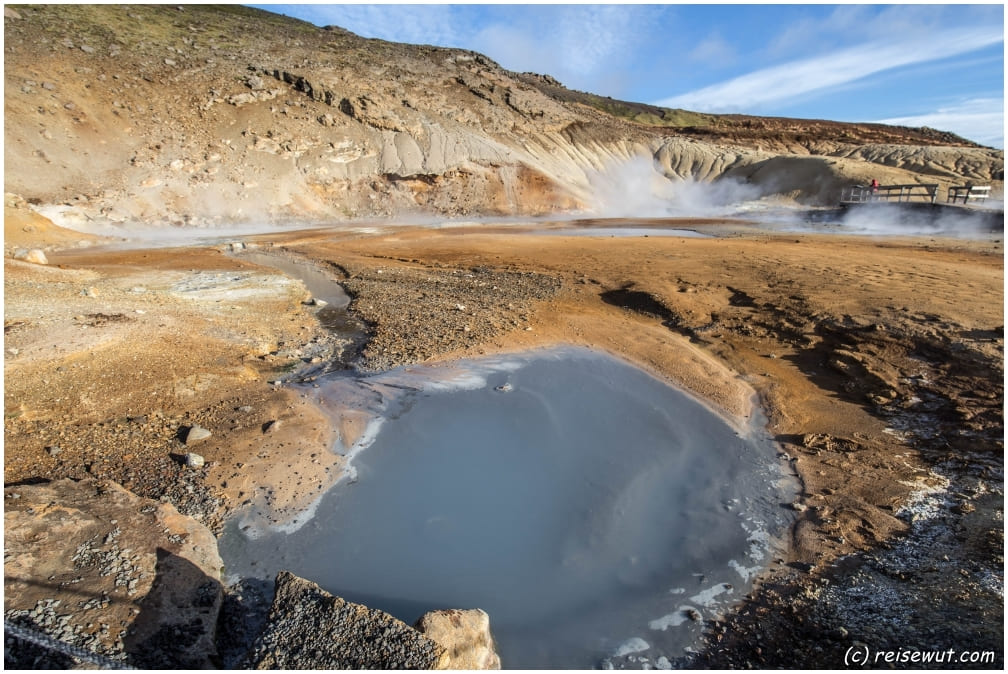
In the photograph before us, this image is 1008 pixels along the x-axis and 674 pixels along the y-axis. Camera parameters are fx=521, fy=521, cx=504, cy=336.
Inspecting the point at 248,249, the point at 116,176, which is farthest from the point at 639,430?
the point at 116,176

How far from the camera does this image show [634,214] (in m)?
32.7

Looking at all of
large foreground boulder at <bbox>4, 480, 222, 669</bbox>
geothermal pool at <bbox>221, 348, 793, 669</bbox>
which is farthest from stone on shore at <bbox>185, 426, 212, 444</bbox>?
geothermal pool at <bbox>221, 348, 793, 669</bbox>

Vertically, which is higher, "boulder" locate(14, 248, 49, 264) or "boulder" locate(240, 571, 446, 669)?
"boulder" locate(14, 248, 49, 264)

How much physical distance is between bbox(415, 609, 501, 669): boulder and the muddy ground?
4.03 feet

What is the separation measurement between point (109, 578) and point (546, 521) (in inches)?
114

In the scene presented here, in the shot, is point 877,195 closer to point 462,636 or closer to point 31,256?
point 462,636

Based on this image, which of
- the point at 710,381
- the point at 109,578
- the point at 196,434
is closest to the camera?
the point at 109,578

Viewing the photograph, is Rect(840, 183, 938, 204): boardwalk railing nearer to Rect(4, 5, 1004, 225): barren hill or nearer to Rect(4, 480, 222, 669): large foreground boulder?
Rect(4, 5, 1004, 225): barren hill

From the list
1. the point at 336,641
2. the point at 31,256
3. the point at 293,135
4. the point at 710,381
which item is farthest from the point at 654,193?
the point at 336,641

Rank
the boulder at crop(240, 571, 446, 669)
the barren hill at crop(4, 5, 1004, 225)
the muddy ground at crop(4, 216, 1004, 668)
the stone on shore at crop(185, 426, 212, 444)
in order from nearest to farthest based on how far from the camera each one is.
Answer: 1. the boulder at crop(240, 571, 446, 669)
2. the muddy ground at crop(4, 216, 1004, 668)
3. the stone on shore at crop(185, 426, 212, 444)
4. the barren hill at crop(4, 5, 1004, 225)

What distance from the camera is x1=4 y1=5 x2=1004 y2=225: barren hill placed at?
2302 centimetres

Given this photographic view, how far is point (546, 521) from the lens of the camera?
4.17 metres

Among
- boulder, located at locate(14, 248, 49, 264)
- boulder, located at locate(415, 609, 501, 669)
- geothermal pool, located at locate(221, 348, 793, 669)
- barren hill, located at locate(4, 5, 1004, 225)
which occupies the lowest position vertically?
geothermal pool, located at locate(221, 348, 793, 669)

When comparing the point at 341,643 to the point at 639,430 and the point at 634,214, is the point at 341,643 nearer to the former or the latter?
the point at 639,430
